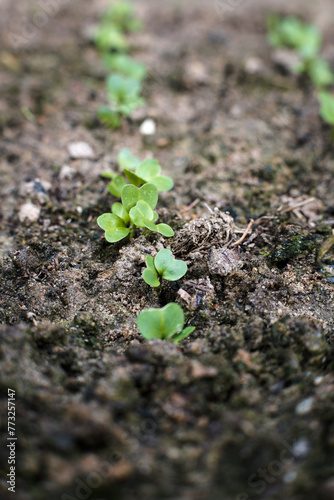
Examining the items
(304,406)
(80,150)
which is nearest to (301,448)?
(304,406)

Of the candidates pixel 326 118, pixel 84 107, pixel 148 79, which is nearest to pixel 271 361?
pixel 326 118

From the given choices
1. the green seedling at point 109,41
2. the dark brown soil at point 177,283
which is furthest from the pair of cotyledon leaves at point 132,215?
the green seedling at point 109,41

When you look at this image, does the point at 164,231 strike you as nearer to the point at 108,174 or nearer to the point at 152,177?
the point at 152,177

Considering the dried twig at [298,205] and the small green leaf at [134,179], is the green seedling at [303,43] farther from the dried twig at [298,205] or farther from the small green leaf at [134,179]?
the small green leaf at [134,179]

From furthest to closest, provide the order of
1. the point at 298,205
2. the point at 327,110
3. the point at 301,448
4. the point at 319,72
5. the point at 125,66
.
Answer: the point at 319,72 < the point at 125,66 < the point at 327,110 < the point at 298,205 < the point at 301,448

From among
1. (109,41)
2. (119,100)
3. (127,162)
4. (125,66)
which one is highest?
(109,41)
